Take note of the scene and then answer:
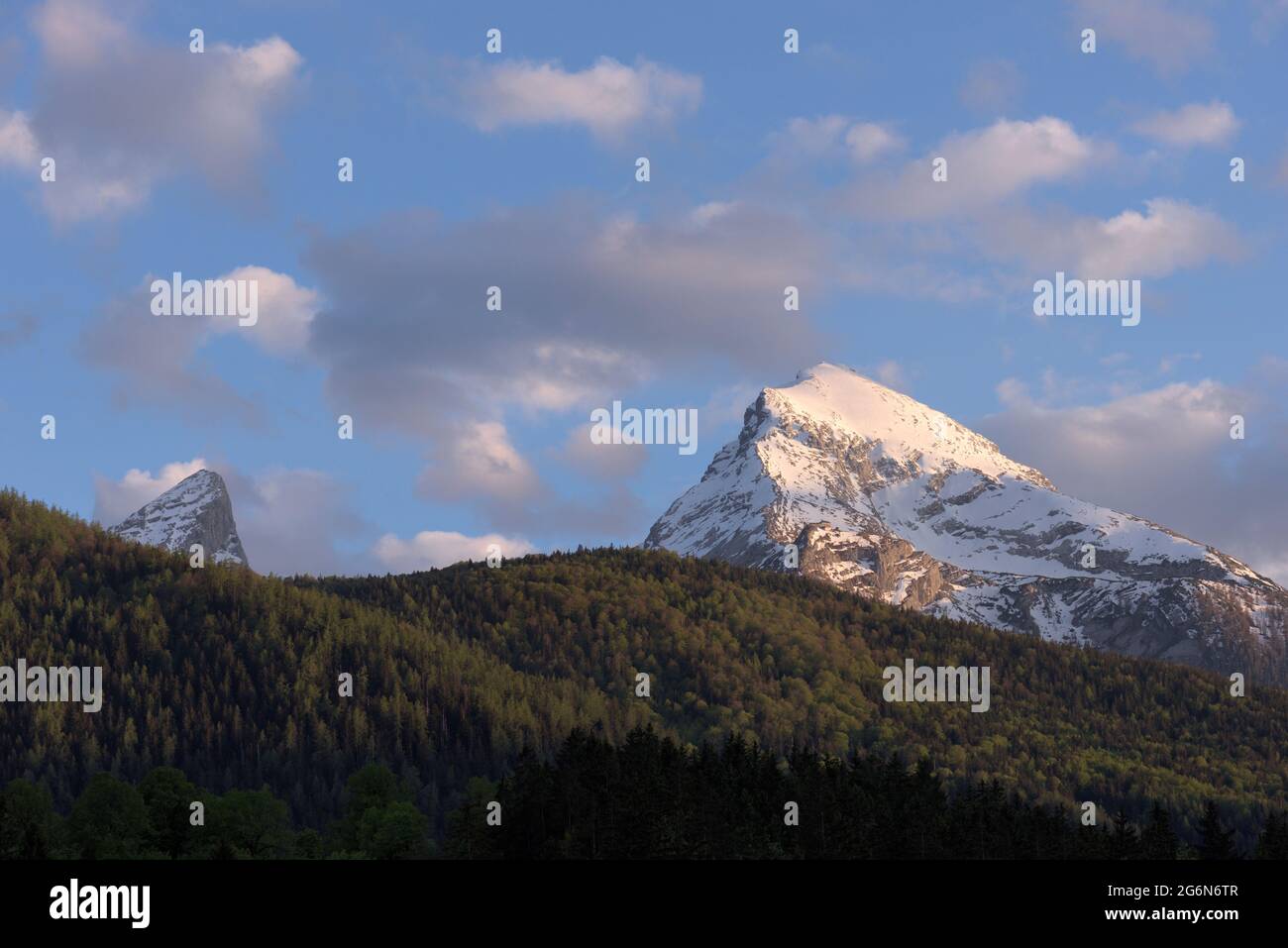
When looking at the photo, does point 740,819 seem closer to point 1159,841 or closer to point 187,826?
point 1159,841

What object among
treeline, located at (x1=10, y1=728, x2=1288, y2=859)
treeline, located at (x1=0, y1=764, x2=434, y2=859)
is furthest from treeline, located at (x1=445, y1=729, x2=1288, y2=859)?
treeline, located at (x1=0, y1=764, x2=434, y2=859)

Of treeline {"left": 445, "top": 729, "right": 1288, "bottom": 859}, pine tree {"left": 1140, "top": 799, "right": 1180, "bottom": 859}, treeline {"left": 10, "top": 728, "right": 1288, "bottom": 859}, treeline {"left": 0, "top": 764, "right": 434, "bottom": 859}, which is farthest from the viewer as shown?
pine tree {"left": 1140, "top": 799, "right": 1180, "bottom": 859}

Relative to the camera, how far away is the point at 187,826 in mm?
171000

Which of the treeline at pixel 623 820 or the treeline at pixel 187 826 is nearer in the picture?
the treeline at pixel 623 820

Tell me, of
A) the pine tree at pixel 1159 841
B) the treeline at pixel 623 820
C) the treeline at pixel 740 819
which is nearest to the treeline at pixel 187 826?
the treeline at pixel 623 820

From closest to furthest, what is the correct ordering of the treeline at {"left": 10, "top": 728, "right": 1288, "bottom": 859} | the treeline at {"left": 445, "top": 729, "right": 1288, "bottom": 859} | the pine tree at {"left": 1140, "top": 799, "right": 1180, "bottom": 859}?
the treeline at {"left": 445, "top": 729, "right": 1288, "bottom": 859} → the treeline at {"left": 10, "top": 728, "right": 1288, "bottom": 859} → the pine tree at {"left": 1140, "top": 799, "right": 1180, "bottom": 859}

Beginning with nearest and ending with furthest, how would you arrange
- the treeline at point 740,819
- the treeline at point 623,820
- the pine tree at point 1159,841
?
1. the treeline at point 740,819
2. the treeline at point 623,820
3. the pine tree at point 1159,841

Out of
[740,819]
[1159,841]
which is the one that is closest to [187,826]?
[740,819]

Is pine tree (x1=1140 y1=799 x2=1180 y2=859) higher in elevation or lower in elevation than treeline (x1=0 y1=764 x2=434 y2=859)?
lower

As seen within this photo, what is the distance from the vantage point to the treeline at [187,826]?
552ft

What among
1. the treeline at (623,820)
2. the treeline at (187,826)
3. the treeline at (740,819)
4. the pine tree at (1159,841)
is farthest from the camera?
the pine tree at (1159,841)

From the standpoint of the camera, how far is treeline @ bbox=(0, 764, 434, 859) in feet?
552

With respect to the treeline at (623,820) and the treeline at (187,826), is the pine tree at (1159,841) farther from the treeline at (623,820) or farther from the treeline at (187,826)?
the treeline at (187,826)

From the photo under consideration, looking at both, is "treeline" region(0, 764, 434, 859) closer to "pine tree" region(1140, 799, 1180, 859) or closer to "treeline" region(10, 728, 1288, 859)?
"treeline" region(10, 728, 1288, 859)
